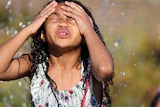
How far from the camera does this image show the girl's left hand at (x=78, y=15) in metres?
3.11

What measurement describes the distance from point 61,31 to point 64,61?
0.19 metres

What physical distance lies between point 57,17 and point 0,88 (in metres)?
2.41

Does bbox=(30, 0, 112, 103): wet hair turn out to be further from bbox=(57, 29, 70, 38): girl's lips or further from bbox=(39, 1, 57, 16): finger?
bbox=(57, 29, 70, 38): girl's lips

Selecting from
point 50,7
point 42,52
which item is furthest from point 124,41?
point 50,7

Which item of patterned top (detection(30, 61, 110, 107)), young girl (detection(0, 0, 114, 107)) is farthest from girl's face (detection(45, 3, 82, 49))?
patterned top (detection(30, 61, 110, 107))

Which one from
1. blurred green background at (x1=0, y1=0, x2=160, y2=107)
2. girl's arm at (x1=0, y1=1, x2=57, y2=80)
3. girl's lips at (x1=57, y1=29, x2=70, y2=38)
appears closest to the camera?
girl's lips at (x1=57, y1=29, x2=70, y2=38)

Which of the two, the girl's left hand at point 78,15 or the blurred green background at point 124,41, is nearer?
the girl's left hand at point 78,15

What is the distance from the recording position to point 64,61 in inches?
127

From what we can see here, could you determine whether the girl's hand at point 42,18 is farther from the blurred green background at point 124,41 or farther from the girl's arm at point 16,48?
the blurred green background at point 124,41

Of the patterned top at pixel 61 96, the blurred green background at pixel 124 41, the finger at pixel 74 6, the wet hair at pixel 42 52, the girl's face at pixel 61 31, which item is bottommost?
the blurred green background at pixel 124 41

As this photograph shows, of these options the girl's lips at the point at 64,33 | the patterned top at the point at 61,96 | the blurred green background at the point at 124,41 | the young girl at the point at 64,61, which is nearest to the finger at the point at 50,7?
the young girl at the point at 64,61

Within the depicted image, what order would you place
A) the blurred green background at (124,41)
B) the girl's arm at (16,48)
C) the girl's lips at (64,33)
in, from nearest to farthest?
the girl's lips at (64,33) → the girl's arm at (16,48) → the blurred green background at (124,41)

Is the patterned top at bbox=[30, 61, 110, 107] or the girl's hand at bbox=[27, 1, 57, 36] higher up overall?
the girl's hand at bbox=[27, 1, 57, 36]

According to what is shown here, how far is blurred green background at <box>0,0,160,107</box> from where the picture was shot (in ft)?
17.4
